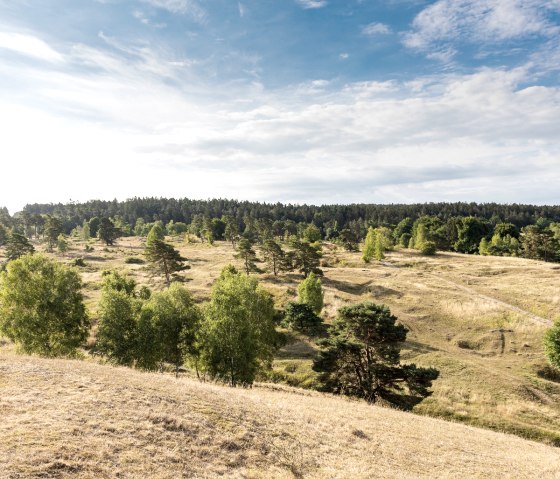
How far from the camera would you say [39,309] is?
36.3 m

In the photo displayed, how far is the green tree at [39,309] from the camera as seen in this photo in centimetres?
3572

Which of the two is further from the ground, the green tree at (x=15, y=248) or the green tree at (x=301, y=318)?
the green tree at (x=15, y=248)

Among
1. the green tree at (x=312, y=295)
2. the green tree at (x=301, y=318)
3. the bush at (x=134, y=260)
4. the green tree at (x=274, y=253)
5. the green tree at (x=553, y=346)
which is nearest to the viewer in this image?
the green tree at (x=553, y=346)

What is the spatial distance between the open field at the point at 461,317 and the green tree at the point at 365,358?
7420mm

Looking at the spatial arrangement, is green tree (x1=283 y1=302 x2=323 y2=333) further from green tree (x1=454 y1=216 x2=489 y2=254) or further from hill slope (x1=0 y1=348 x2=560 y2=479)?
green tree (x1=454 y1=216 x2=489 y2=254)

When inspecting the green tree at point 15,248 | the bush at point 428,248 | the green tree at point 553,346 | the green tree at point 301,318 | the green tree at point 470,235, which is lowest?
the green tree at point 301,318

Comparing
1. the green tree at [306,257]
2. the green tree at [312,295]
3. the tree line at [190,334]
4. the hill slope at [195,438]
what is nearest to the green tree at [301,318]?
the green tree at [312,295]

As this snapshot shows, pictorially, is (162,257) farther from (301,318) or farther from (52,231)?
(52,231)

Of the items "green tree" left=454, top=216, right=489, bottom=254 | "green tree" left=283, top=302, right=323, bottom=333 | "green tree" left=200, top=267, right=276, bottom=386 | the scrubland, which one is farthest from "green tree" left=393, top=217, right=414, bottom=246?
"green tree" left=200, top=267, right=276, bottom=386

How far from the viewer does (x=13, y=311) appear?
36.0m

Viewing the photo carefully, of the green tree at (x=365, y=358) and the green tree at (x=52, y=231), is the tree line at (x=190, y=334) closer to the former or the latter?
the green tree at (x=365, y=358)

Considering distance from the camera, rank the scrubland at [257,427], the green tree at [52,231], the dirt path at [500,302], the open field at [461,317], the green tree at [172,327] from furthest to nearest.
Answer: the green tree at [52,231] < the dirt path at [500,302] < the open field at [461,317] < the green tree at [172,327] < the scrubland at [257,427]

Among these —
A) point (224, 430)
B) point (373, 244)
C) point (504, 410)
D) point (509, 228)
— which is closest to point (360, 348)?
point (504, 410)

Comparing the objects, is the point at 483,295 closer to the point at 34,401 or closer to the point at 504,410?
the point at 504,410
